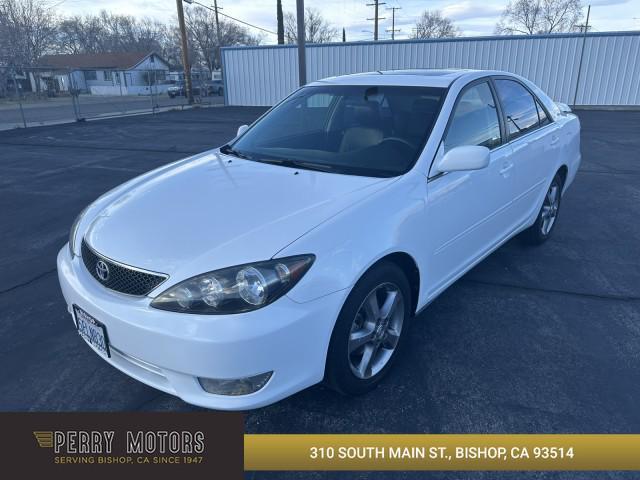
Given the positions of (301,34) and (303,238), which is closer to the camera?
(303,238)

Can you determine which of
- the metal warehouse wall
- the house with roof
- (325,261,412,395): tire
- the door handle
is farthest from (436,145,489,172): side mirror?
the house with roof

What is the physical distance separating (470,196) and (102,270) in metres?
2.23

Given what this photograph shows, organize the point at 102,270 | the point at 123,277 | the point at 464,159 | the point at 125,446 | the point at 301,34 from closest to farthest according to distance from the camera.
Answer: the point at 125,446, the point at 123,277, the point at 102,270, the point at 464,159, the point at 301,34

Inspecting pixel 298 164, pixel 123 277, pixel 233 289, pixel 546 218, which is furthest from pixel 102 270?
pixel 546 218

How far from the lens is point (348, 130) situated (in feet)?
10.4

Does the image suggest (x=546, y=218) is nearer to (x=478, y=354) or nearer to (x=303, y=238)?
(x=478, y=354)

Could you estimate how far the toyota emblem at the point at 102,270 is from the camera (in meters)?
2.16

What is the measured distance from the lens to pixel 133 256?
82.4 inches

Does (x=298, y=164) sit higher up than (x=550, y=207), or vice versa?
(x=298, y=164)

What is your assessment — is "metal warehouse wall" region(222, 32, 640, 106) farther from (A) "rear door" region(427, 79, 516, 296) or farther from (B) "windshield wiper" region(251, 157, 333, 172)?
(B) "windshield wiper" region(251, 157, 333, 172)

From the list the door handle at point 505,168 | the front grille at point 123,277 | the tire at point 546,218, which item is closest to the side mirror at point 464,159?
the door handle at point 505,168

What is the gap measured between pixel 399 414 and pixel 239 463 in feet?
2.85

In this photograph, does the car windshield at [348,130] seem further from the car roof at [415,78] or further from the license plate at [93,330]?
the license plate at [93,330]

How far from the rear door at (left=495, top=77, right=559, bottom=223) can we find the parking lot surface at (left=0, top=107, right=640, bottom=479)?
2.17 feet
